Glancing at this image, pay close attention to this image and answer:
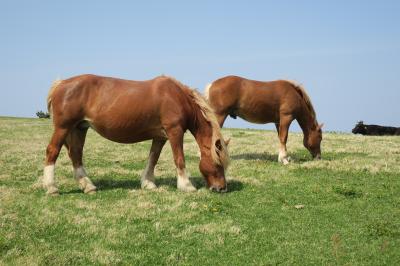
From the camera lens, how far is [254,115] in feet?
57.1

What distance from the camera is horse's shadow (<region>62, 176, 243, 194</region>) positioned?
12469mm

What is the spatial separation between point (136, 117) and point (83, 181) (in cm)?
228

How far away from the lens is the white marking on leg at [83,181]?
11.8 meters

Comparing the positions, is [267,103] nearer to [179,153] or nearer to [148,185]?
[179,153]

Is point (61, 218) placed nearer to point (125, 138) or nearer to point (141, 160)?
point (125, 138)

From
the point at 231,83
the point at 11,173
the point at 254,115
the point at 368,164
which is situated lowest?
the point at 11,173

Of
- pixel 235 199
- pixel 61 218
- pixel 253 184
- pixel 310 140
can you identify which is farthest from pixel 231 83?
pixel 61 218

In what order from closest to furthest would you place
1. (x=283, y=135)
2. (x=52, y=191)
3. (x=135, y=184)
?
(x=52, y=191)
(x=135, y=184)
(x=283, y=135)

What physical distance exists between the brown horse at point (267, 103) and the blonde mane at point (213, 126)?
4.65m

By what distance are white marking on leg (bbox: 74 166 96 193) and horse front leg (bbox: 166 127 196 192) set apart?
7.55 ft

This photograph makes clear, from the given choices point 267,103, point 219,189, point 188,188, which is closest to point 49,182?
point 188,188

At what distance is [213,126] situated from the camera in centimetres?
1205

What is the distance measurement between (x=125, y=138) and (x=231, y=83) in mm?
6339

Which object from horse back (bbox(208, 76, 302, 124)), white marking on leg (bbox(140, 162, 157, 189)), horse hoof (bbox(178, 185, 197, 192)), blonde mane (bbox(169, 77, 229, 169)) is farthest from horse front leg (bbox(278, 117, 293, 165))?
white marking on leg (bbox(140, 162, 157, 189))
